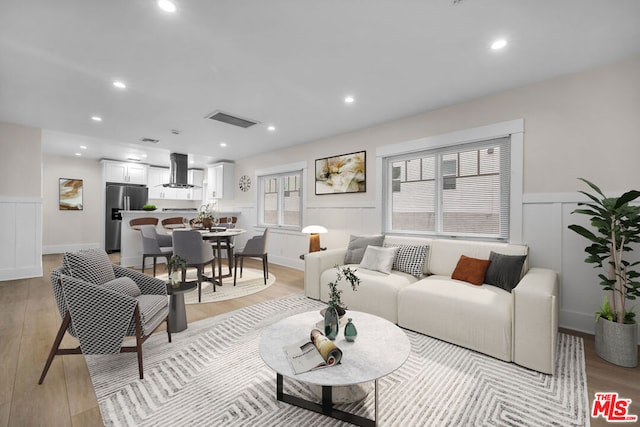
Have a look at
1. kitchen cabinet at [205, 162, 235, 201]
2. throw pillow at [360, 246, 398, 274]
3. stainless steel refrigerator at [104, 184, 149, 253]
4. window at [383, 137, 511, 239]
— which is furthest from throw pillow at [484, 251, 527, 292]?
stainless steel refrigerator at [104, 184, 149, 253]

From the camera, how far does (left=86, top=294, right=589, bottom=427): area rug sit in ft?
5.18

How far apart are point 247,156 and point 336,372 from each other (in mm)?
6076

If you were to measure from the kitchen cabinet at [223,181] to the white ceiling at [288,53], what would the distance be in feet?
10.6

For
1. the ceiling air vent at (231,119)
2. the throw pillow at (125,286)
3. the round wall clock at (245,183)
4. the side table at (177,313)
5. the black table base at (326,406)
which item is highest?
the ceiling air vent at (231,119)

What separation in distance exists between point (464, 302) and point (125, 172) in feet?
27.4

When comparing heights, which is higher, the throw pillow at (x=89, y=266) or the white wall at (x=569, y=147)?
the white wall at (x=569, y=147)

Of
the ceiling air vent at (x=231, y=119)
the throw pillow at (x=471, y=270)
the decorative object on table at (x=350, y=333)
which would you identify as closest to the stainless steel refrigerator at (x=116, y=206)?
the ceiling air vent at (x=231, y=119)

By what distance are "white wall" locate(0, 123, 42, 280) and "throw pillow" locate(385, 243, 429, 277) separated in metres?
5.78

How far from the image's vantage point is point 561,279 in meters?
2.79

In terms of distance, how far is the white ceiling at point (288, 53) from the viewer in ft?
6.10

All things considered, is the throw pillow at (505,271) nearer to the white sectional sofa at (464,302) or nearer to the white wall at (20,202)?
the white sectional sofa at (464,302)

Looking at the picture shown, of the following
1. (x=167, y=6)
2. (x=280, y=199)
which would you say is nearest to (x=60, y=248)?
(x=280, y=199)

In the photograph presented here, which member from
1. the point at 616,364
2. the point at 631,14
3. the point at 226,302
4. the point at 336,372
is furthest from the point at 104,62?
the point at 616,364

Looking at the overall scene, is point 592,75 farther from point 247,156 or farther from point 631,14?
point 247,156
